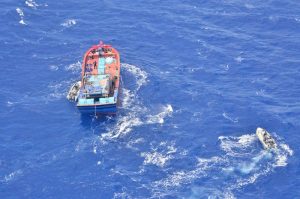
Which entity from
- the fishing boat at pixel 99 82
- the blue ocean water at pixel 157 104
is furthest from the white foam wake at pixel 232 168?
the fishing boat at pixel 99 82

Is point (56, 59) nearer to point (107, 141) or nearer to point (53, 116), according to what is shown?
point (53, 116)

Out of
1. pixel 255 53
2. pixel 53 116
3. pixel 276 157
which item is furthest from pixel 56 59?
pixel 276 157

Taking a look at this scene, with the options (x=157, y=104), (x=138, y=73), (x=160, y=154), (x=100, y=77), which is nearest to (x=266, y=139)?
(x=160, y=154)

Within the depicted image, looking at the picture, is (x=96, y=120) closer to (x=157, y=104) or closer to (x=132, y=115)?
(x=132, y=115)

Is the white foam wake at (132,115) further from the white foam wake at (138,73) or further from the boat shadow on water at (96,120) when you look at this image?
the boat shadow on water at (96,120)

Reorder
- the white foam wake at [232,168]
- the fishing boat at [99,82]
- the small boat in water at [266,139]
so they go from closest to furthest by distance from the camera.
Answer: the white foam wake at [232,168]
the small boat in water at [266,139]
the fishing boat at [99,82]

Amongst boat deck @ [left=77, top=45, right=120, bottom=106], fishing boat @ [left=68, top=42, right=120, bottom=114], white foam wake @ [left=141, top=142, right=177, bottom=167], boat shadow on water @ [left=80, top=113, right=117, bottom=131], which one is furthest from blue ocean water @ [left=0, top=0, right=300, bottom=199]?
boat deck @ [left=77, top=45, right=120, bottom=106]

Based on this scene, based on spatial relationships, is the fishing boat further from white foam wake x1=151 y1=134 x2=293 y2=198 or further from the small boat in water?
the small boat in water
